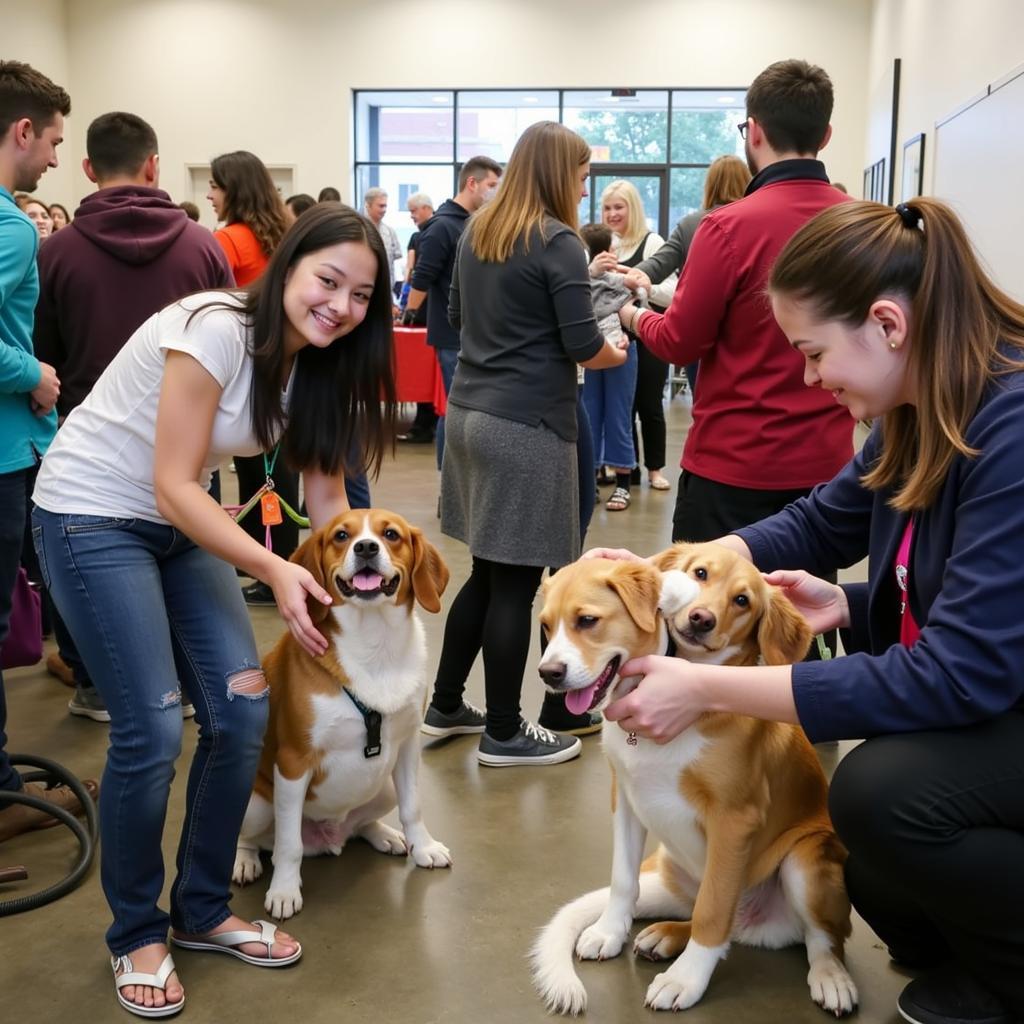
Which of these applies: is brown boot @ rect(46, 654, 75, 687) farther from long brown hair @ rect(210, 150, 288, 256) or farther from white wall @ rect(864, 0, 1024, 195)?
white wall @ rect(864, 0, 1024, 195)

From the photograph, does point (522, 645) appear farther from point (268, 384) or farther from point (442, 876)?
point (268, 384)

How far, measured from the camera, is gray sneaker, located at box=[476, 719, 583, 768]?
3352 mm

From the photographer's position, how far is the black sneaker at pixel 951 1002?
6.60ft

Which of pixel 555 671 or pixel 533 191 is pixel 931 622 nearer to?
pixel 555 671

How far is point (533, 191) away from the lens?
317cm

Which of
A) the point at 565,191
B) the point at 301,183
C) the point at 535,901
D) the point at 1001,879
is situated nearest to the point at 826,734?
the point at 1001,879

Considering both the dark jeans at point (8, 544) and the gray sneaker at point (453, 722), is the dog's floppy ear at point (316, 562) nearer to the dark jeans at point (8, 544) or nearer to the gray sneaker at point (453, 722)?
the dark jeans at point (8, 544)

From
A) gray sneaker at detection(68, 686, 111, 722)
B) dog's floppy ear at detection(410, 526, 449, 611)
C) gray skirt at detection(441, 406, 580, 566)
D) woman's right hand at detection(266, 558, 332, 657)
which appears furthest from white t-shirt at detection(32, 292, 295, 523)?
gray sneaker at detection(68, 686, 111, 722)

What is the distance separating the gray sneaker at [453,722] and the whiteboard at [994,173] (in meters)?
3.60

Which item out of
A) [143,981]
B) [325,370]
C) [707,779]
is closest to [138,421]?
[325,370]

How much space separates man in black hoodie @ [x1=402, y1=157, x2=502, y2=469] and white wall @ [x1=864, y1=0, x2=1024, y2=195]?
326 centimetres

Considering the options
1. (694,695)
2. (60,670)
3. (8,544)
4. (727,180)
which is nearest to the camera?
A: (694,695)

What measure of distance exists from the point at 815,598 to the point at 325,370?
1.18 meters

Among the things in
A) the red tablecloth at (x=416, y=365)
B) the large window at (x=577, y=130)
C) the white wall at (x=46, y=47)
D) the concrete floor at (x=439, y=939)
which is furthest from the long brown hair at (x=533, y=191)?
the large window at (x=577, y=130)
